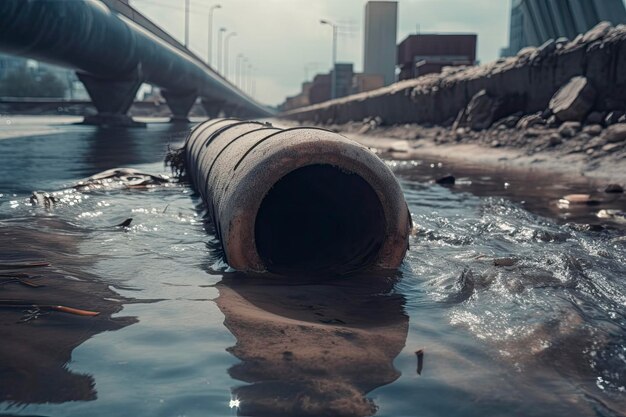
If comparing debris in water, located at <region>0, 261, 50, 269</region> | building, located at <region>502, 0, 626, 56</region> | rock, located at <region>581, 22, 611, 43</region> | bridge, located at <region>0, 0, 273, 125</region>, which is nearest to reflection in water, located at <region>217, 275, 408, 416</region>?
debris in water, located at <region>0, 261, 50, 269</region>

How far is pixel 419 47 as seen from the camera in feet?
117

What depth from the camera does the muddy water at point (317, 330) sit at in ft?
7.87

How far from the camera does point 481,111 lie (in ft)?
54.7

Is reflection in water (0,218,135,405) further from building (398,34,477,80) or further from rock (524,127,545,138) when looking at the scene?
building (398,34,477,80)

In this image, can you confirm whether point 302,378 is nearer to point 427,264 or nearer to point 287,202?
point 427,264

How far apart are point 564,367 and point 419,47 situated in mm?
35010

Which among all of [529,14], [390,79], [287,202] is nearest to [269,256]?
[287,202]

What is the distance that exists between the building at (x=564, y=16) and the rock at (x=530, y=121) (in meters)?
14.3

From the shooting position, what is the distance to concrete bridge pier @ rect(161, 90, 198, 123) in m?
51.2

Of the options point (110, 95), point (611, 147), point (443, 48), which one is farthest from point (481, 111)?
point (110, 95)

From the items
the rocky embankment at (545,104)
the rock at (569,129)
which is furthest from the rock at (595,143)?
the rock at (569,129)

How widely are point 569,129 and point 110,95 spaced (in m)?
28.2

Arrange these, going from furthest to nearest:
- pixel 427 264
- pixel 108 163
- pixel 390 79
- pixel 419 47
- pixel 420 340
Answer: pixel 390 79
pixel 419 47
pixel 108 163
pixel 427 264
pixel 420 340

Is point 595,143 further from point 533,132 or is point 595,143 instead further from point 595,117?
point 533,132
